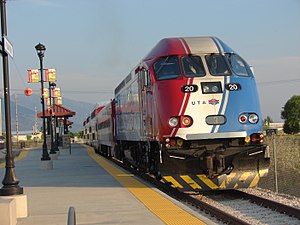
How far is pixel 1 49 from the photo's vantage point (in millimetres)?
10188

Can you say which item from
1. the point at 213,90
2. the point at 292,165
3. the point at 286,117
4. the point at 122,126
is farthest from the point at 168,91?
the point at 286,117

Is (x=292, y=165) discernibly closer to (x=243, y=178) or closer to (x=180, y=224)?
(x=243, y=178)

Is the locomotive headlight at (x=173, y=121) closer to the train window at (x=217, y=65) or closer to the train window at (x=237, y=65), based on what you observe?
the train window at (x=217, y=65)

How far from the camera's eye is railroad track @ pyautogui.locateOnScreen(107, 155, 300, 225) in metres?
10.2

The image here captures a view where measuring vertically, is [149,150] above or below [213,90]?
below

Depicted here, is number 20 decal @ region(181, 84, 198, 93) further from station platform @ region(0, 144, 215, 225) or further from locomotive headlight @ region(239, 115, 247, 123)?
station platform @ region(0, 144, 215, 225)

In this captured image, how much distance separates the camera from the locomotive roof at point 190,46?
13.4m

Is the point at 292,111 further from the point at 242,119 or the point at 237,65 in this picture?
the point at 242,119

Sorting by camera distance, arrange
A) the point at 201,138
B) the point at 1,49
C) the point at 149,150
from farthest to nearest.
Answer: the point at 149,150 < the point at 201,138 < the point at 1,49

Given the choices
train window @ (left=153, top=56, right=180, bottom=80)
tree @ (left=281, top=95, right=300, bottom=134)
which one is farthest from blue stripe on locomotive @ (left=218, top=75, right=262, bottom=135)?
Answer: tree @ (left=281, top=95, right=300, bottom=134)

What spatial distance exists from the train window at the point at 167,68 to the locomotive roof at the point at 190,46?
0.57 feet

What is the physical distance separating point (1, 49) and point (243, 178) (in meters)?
5.97

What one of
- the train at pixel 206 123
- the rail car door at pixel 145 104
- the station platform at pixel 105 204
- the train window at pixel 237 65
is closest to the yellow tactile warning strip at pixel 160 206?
the station platform at pixel 105 204

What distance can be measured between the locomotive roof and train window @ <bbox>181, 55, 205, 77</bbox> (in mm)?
205
